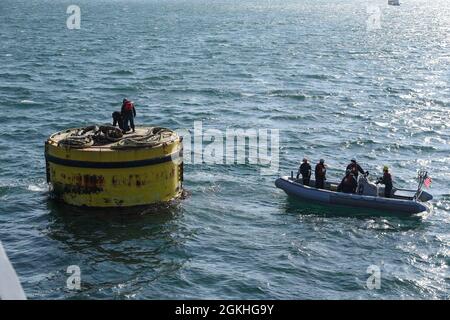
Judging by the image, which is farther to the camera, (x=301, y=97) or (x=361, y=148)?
(x=301, y=97)

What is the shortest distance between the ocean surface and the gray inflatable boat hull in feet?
1.25

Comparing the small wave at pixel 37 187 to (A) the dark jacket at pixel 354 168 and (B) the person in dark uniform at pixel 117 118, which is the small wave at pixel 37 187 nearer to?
(B) the person in dark uniform at pixel 117 118

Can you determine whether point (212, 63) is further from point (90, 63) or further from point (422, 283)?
point (422, 283)

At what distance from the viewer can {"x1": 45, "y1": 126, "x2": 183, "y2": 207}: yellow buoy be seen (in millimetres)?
20172

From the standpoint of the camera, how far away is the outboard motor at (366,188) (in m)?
24.0

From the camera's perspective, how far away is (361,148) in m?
32.7

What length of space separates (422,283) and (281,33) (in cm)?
8936

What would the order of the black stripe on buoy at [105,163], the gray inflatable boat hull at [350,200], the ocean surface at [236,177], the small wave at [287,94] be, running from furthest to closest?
1. the small wave at [287,94]
2. the gray inflatable boat hull at [350,200]
3. the black stripe on buoy at [105,163]
4. the ocean surface at [236,177]

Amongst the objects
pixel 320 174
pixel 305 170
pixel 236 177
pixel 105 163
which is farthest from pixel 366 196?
pixel 105 163

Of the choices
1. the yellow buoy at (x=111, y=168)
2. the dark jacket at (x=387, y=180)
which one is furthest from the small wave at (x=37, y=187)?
the dark jacket at (x=387, y=180)

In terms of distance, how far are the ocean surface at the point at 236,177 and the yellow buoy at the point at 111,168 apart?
602 mm
